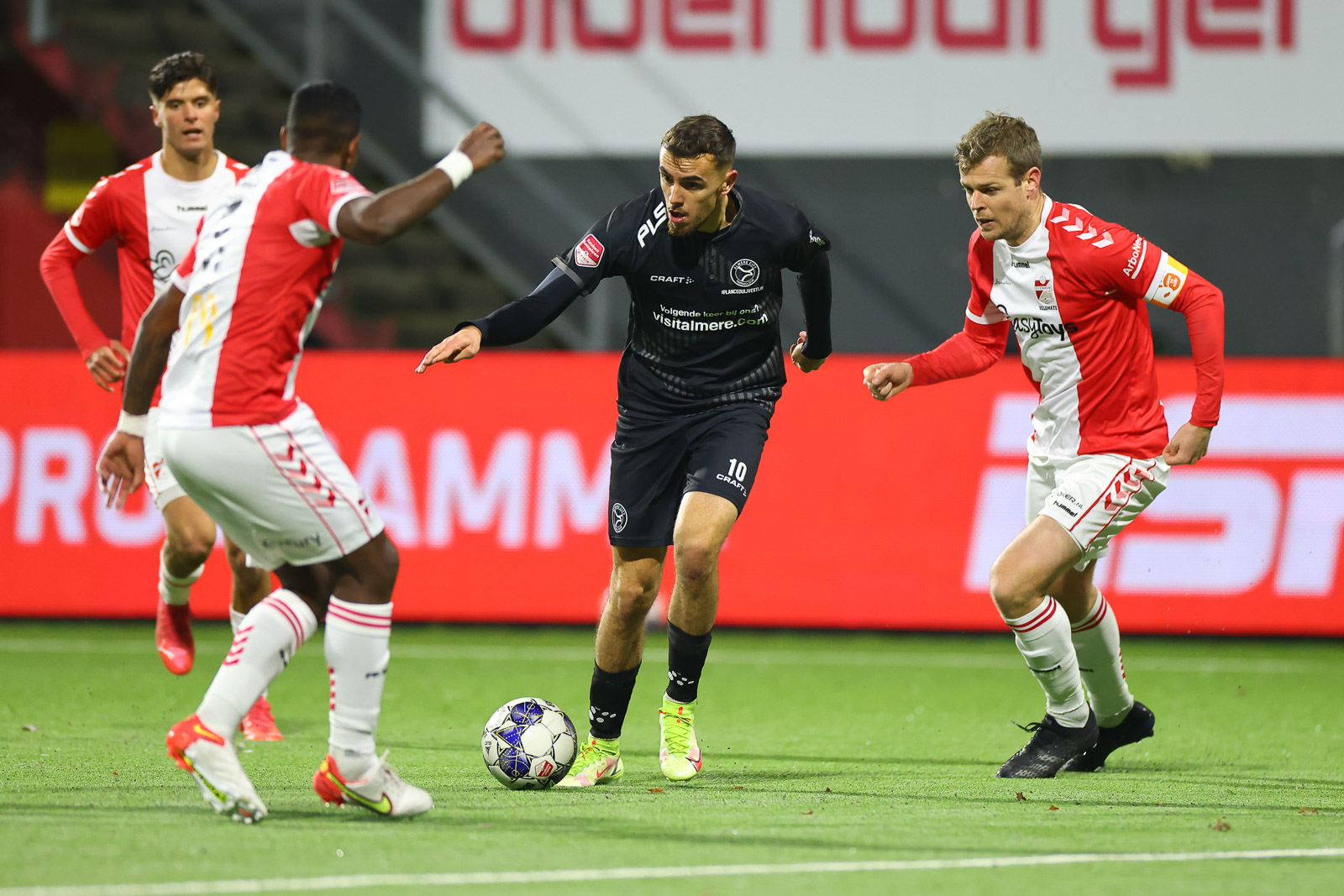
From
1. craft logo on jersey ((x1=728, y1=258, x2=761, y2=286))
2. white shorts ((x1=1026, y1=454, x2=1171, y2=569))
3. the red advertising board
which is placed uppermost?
craft logo on jersey ((x1=728, y1=258, x2=761, y2=286))

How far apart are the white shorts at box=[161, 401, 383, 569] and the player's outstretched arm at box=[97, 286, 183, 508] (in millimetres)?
204

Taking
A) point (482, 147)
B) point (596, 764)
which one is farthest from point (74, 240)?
point (596, 764)

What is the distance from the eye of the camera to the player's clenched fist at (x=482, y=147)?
14.8ft

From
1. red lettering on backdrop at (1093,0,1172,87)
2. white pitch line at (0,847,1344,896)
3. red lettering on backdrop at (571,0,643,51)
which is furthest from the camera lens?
red lettering on backdrop at (571,0,643,51)

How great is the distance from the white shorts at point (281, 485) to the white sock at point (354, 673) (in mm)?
183

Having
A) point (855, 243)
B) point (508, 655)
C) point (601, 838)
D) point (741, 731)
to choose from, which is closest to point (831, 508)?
point (508, 655)

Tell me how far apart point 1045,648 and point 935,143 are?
8774mm

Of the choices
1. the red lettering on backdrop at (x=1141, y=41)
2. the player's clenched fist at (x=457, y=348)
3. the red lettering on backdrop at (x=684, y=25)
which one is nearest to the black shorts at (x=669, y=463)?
the player's clenched fist at (x=457, y=348)

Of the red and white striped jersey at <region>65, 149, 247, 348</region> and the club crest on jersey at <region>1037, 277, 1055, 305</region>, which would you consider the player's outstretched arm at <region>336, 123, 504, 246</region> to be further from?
the red and white striped jersey at <region>65, 149, 247, 348</region>

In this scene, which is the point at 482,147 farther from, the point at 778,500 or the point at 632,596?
the point at 778,500

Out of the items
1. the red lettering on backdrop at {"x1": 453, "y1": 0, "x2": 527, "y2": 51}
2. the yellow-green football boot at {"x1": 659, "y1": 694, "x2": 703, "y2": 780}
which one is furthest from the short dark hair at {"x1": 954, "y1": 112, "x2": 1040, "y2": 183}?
the red lettering on backdrop at {"x1": 453, "y1": 0, "x2": 527, "y2": 51}

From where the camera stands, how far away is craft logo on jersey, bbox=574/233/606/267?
5.68 meters

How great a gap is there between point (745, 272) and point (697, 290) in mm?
173

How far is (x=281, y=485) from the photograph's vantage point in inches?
179
